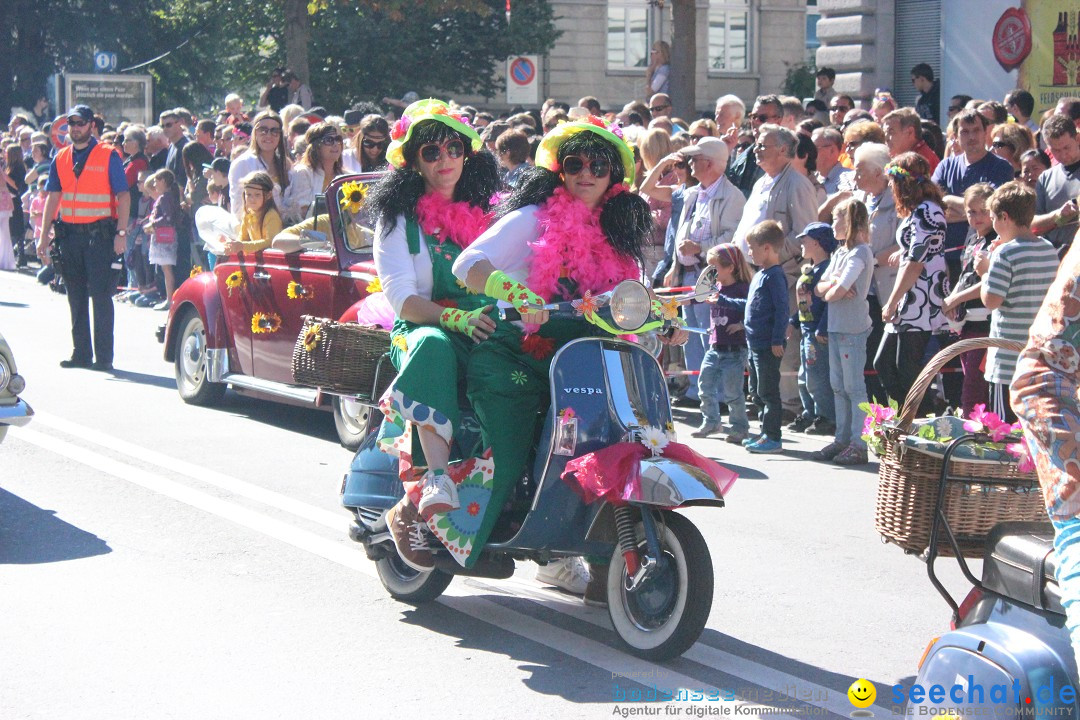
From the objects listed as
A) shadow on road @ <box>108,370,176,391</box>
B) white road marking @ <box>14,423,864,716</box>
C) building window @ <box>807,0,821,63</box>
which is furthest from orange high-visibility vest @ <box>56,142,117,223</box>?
building window @ <box>807,0,821,63</box>

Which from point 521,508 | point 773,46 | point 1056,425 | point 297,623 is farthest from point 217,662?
point 773,46

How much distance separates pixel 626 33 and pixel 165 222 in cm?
3006

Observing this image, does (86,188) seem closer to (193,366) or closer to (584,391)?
(193,366)

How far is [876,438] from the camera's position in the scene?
4.34 metres

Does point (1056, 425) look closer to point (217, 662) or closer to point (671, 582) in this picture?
point (671, 582)

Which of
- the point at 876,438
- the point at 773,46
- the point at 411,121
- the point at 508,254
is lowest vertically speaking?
the point at 876,438

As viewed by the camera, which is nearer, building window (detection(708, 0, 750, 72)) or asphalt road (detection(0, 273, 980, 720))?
asphalt road (detection(0, 273, 980, 720))

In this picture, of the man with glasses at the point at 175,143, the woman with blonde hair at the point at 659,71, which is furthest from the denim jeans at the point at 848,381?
the woman with blonde hair at the point at 659,71

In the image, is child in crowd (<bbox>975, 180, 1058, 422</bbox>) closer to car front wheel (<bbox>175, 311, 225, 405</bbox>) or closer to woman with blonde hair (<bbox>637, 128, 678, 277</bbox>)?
woman with blonde hair (<bbox>637, 128, 678, 277</bbox>)

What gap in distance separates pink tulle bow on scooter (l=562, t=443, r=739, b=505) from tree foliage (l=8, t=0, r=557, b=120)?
2982 centimetres

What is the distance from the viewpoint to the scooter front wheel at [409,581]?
5.91 meters

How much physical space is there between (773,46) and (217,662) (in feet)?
141

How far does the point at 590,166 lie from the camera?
5.57 meters

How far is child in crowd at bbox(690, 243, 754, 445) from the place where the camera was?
32.8 ft
